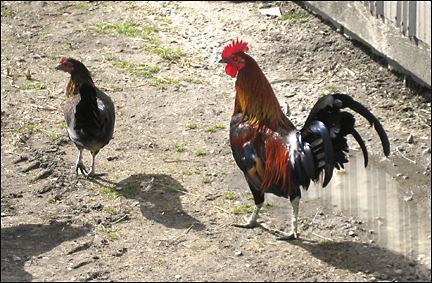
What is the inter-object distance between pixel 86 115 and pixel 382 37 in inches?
200

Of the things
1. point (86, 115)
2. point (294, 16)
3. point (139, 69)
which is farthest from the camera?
point (294, 16)

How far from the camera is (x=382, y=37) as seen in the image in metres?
8.54

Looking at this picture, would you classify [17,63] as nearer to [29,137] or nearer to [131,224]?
[29,137]

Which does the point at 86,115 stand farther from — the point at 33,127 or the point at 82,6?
the point at 82,6

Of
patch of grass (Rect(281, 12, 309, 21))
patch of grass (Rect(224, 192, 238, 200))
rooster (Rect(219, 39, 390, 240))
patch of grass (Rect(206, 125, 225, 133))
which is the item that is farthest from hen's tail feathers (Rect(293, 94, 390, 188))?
patch of grass (Rect(281, 12, 309, 21))

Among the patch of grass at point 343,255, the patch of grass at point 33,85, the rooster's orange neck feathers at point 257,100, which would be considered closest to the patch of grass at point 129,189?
the rooster's orange neck feathers at point 257,100

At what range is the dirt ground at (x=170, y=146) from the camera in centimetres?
512

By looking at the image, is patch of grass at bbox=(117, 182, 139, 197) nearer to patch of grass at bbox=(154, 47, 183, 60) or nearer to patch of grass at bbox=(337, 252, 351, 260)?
patch of grass at bbox=(337, 252, 351, 260)

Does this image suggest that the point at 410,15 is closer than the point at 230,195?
No

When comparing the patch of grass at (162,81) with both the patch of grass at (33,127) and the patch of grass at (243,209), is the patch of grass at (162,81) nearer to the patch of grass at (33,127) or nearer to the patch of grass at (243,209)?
the patch of grass at (33,127)

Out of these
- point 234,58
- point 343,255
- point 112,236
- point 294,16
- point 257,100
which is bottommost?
point 343,255

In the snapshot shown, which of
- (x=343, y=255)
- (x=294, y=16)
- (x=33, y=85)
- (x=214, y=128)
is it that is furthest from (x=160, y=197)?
(x=294, y=16)

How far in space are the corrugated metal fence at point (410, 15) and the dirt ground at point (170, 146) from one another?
0.74 metres

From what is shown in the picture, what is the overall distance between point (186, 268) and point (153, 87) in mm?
4392
